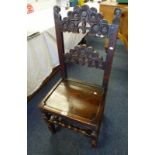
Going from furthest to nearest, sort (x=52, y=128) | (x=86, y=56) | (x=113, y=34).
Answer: (x=52, y=128) < (x=86, y=56) < (x=113, y=34)

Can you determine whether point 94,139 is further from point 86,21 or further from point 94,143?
point 86,21

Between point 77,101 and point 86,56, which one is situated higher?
point 86,56

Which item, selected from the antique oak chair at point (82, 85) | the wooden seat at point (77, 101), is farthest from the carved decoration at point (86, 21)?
the wooden seat at point (77, 101)

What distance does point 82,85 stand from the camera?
3.68ft

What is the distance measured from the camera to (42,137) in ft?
4.13

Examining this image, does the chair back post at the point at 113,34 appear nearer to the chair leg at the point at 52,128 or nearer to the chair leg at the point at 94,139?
the chair leg at the point at 94,139

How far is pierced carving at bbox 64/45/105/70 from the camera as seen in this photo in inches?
37.2
